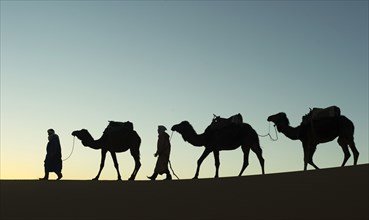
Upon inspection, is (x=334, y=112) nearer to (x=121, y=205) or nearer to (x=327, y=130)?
(x=327, y=130)

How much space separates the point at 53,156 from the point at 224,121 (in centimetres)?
563

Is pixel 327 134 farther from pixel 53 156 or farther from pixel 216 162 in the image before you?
pixel 53 156

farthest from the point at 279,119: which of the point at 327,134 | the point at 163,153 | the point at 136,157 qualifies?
the point at 136,157

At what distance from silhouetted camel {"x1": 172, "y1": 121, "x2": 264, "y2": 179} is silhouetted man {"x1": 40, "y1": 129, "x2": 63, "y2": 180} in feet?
14.1

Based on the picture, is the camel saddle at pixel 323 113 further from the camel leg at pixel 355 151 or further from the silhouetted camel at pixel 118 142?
the silhouetted camel at pixel 118 142

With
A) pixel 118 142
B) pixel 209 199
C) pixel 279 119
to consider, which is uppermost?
pixel 279 119

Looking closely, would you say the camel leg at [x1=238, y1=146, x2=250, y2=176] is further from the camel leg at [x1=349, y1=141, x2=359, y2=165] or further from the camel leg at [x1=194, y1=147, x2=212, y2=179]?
the camel leg at [x1=349, y1=141, x2=359, y2=165]

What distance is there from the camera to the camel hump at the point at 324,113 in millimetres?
19516

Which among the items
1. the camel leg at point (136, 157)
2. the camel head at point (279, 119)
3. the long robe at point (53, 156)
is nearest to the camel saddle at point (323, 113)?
the camel head at point (279, 119)

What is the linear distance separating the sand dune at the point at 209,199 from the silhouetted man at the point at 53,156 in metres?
3.37

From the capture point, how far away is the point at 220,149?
2003 cm

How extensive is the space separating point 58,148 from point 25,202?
6.30m

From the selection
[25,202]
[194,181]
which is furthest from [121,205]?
[194,181]

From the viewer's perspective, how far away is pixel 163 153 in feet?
63.8
